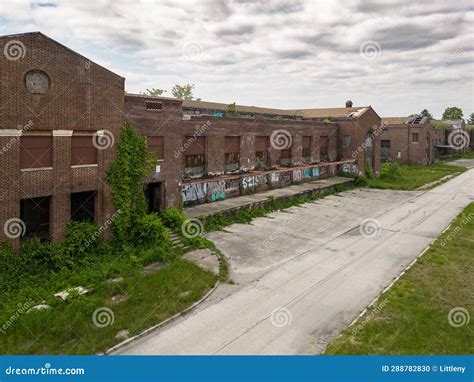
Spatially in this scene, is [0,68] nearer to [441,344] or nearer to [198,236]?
[198,236]

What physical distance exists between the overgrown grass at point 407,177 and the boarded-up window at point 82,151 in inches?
1231

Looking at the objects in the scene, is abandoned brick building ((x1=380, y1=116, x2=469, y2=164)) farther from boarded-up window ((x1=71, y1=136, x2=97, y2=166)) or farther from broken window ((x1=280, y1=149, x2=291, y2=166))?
boarded-up window ((x1=71, y1=136, x2=97, y2=166))

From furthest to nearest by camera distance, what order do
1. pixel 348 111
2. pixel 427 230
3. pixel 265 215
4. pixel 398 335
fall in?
1. pixel 348 111
2. pixel 265 215
3. pixel 427 230
4. pixel 398 335

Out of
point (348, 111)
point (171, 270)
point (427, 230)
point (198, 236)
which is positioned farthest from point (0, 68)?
point (348, 111)

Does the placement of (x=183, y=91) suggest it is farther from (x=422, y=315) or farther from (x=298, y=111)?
(x=422, y=315)

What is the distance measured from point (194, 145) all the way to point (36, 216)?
13.2 metres

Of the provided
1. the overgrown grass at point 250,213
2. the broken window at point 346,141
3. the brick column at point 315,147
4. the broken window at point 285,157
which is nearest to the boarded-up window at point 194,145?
the overgrown grass at point 250,213

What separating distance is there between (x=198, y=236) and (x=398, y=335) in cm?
1108

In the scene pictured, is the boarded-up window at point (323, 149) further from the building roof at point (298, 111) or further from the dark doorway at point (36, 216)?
the dark doorway at point (36, 216)

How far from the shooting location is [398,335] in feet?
37.1

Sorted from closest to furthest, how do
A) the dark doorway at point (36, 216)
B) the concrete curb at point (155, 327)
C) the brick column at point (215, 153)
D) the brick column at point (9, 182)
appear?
the concrete curb at point (155, 327) < the brick column at point (9, 182) < the dark doorway at point (36, 216) < the brick column at point (215, 153)

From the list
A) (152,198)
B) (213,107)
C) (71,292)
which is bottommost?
(71,292)

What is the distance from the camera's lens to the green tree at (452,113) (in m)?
109

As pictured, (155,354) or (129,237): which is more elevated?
(129,237)
